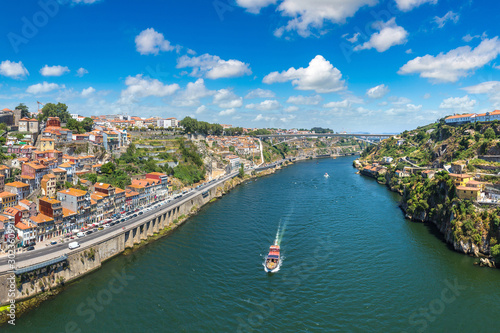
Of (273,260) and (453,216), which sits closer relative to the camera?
(273,260)

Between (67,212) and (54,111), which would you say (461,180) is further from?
(54,111)

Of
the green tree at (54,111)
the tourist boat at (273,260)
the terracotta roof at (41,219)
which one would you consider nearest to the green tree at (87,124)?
the green tree at (54,111)

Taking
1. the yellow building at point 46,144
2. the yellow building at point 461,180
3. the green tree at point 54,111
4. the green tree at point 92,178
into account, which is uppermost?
the green tree at point 54,111

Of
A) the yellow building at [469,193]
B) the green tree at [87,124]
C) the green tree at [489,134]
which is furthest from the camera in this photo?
the green tree at [87,124]

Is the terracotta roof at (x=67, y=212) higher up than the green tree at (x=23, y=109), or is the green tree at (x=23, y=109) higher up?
the green tree at (x=23, y=109)

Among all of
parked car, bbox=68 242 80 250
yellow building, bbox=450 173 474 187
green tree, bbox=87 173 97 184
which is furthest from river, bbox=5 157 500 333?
green tree, bbox=87 173 97 184

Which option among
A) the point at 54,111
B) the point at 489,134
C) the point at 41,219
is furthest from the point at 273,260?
the point at 54,111

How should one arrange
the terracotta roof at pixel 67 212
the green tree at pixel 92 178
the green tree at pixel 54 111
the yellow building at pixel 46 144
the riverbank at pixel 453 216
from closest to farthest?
1. the riverbank at pixel 453 216
2. the terracotta roof at pixel 67 212
3. the green tree at pixel 92 178
4. the yellow building at pixel 46 144
5. the green tree at pixel 54 111

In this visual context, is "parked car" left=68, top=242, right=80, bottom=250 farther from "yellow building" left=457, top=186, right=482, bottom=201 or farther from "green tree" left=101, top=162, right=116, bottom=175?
"yellow building" left=457, top=186, right=482, bottom=201

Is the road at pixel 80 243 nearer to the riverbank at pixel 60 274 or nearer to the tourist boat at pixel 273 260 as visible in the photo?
the riverbank at pixel 60 274
